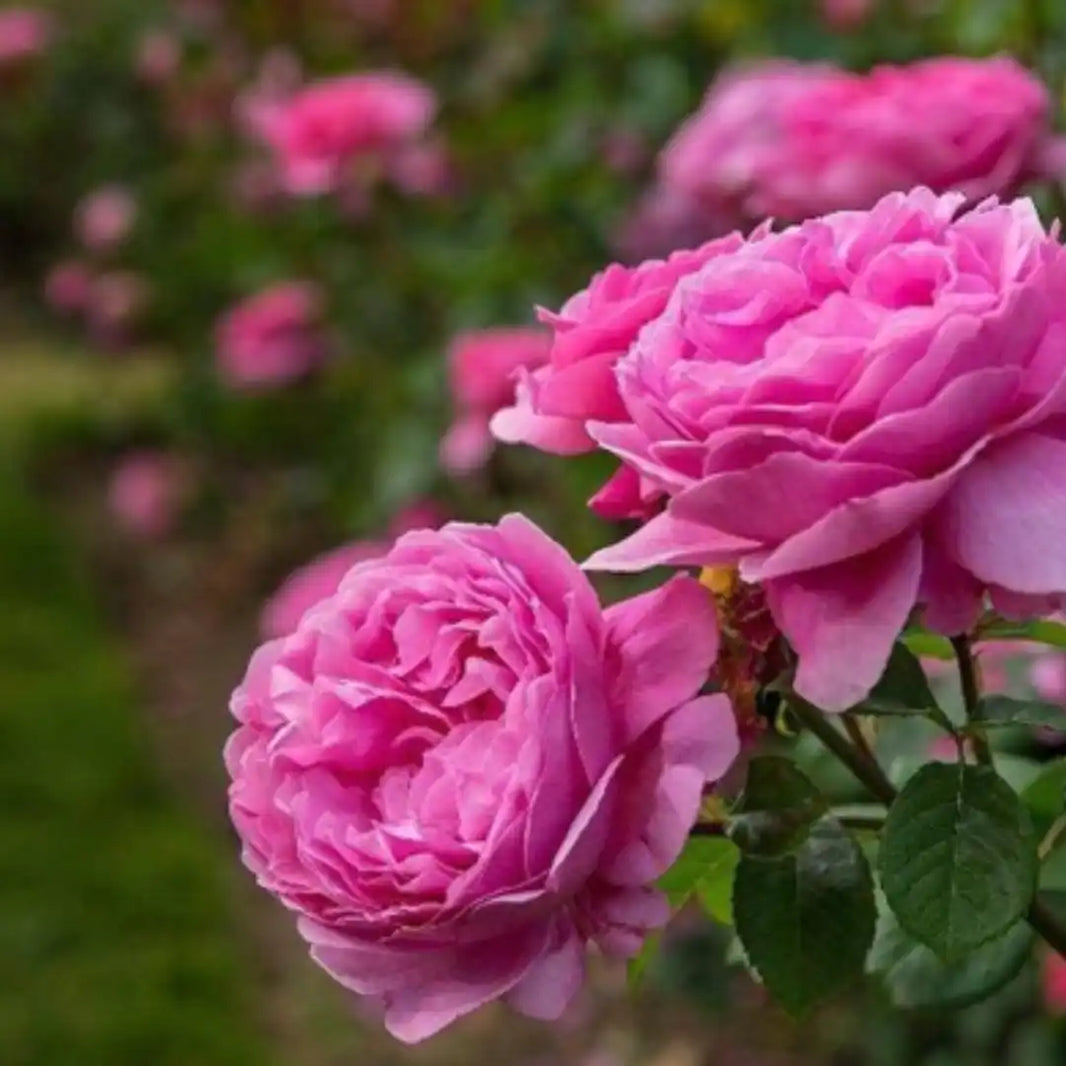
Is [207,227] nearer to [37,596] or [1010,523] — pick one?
[37,596]

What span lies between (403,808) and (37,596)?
3714 mm

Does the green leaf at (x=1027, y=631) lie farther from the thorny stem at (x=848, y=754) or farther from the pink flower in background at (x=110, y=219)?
the pink flower in background at (x=110, y=219)

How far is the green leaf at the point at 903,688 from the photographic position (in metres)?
0.61

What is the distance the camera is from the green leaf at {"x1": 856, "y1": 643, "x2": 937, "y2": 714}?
0.61 meters

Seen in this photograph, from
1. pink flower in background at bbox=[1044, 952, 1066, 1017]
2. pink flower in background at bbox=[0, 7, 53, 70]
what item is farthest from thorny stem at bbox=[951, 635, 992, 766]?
pink flower in background at bbox=[0, 7, 53, 70]

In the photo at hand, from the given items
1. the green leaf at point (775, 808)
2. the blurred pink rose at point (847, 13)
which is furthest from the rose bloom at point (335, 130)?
the green leaf at point (775, 808)

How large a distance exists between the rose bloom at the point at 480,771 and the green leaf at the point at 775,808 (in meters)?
0.07

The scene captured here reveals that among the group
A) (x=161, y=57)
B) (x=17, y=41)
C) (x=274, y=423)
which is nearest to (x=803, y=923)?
(x=161, y=57)

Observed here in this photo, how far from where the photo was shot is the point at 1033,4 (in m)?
1.46

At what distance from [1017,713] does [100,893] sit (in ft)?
8.31

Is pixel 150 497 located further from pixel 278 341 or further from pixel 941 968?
pixel 941 968

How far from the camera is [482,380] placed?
168 centimetres

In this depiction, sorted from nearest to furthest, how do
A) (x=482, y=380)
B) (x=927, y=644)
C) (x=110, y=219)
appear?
(x=927, y=644) → (x=482, y=380) → (x=110, y=219)

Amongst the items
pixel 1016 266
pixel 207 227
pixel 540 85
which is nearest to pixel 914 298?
pixel 1016 266
